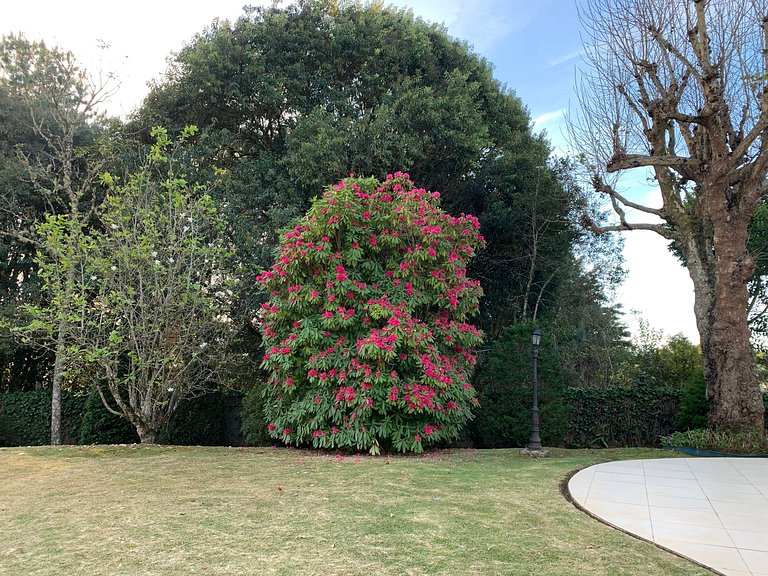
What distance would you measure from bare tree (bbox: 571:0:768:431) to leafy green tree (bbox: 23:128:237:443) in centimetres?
713

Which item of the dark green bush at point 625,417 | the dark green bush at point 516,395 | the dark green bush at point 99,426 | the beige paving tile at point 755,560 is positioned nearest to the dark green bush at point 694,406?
the dark green bush at point 625,417

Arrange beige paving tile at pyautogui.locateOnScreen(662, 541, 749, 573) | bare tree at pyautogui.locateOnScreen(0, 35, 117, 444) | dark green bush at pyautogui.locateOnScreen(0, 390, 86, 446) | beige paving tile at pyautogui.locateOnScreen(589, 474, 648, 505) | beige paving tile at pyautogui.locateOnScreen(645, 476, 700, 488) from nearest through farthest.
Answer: beige paving tile at pyautogui.locateOnScreen(662, 541, 749, 573)
beige paving tile at pyautogui.locateOnScreen(589, 474, 648, 505)
beige paving tile at pyautogui.locateOnScreen(645, 476, 700, 488)
bare tree at pyautogui.locateOnScreen(0, 35, 117, 444)
dark green bush at pyautogui.locateOnScreen(0, 390, 86, 446)

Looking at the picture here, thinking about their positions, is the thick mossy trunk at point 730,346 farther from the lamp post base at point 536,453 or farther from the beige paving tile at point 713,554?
the beige paving tile at point 713,554

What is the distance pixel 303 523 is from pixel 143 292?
5882 millimetres

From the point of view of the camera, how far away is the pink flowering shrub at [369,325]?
7.23 m

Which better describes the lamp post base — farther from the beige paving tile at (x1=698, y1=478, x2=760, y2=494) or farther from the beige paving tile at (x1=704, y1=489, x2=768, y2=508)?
the beige paving tile at (x1=704, y1=489, x2=768, y2=508)

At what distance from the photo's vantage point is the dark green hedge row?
34.5ft

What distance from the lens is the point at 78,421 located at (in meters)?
10.7

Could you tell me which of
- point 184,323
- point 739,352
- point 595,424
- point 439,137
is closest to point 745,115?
point 739,352

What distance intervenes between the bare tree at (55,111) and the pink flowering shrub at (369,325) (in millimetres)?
4924

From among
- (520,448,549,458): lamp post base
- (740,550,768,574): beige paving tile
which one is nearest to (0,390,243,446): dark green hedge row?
(520,448,549,458): lamp post base

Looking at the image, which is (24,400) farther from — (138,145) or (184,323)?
(138,145)

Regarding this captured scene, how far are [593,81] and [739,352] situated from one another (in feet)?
16.7

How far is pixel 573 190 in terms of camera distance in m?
12.1
